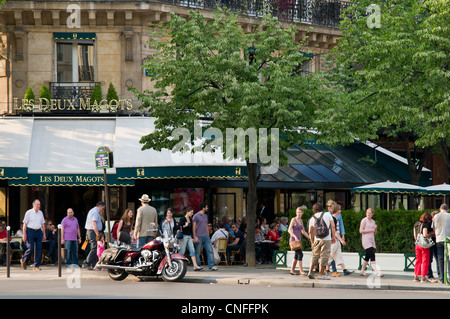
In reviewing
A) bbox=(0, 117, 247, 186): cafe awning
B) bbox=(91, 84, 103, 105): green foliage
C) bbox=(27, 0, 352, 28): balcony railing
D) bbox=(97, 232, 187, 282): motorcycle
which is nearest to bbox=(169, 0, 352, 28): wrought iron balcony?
bbox=(27, 0, 352, 28): balcony railing

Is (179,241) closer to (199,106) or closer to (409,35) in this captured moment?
(199,106)

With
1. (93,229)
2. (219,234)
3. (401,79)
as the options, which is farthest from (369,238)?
(93,229)

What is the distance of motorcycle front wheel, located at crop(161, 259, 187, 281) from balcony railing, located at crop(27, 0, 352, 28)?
1124 centimetres

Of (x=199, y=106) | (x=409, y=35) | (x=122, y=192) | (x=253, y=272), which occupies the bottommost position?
(x=253, y=272)

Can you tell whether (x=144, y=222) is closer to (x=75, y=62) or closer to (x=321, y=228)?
(x=321, y=228)

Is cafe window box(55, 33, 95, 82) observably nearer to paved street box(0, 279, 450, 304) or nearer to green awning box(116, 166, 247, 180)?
green awning box(116, 166, 247, 180)

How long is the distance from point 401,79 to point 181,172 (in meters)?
7.05

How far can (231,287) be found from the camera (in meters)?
16.2

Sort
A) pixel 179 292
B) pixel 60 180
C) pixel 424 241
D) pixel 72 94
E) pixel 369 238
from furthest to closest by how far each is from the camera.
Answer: pixel 72 94 < pixel 60 180 < pixel 369 238 < pixel 424 241 < pixel 179 292

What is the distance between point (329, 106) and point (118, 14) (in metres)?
7.40

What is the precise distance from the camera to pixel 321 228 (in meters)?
17.7

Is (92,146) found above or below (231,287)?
above

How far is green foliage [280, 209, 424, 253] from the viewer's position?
20.3 meters
